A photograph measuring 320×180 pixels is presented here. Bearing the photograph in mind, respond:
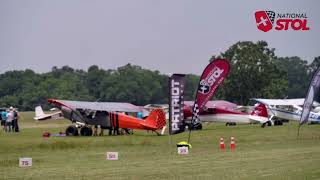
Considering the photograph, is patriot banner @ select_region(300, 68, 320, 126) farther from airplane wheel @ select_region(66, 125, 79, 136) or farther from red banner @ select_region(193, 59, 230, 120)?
airplane wheel @ select_region(66, 125, 79, 136)

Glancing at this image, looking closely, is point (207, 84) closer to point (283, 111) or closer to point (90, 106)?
point (90, 106)

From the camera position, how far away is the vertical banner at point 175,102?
31.6m

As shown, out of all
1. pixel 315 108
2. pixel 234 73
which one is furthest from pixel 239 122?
pixel 234 73

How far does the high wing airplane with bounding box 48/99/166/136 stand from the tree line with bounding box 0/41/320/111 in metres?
45.0

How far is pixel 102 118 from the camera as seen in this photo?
45.9 meters

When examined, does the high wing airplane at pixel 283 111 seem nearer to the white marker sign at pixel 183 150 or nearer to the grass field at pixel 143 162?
the grass field at pixel 143 162

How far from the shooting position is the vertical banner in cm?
3161

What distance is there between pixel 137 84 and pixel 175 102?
87925 millimetres

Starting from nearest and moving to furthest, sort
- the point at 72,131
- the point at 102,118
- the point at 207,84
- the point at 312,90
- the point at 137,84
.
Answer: the point at 207,84 → the point at 312,90 → the point at 72,131 → the point at 102,118 → the point at 137,84

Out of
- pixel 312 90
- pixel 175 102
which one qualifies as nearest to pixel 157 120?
pixel 312 90

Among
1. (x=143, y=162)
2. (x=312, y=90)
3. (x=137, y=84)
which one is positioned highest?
(x=137, y=84)

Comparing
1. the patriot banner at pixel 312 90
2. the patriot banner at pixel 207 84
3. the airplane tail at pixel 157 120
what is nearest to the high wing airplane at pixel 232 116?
the airplane tail at pixel 157 120

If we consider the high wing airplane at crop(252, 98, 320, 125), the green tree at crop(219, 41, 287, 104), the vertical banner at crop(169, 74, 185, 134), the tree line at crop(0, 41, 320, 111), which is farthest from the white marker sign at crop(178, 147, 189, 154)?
the green tree at crop(219, 41, 287, 104)

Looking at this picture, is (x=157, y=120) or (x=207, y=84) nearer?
(x=207, y=84)
